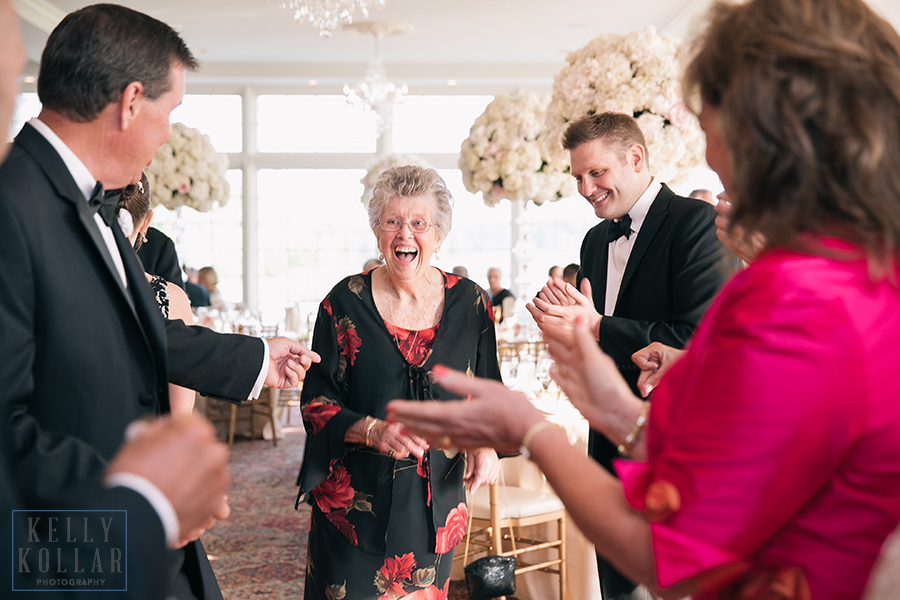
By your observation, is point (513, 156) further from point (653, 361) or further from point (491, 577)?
point (653, 361)

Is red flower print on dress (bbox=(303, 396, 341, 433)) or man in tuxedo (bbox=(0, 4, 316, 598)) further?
red flower print on dress (bbox=(303, 396, 341, 433))

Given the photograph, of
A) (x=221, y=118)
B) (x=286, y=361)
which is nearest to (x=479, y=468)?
(x=286, y=361)

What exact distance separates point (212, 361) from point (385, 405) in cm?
75

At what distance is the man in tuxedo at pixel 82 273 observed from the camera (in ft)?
3.84

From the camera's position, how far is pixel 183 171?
688 centimetres

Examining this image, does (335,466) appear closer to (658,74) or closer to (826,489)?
(826,489)

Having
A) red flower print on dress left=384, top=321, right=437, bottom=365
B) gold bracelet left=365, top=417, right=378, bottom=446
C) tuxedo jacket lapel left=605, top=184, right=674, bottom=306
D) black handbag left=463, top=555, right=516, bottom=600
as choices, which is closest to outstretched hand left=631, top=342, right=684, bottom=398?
tuxedo jacket lapel left=605, top=184, right=674, bottom=306

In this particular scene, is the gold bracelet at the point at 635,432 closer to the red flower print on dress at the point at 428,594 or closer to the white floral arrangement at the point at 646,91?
the red flower print on dress at the point at 428,594

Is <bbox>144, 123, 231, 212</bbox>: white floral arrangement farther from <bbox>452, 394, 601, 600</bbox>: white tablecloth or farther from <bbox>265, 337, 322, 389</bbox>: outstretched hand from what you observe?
<bbox>265, 337, 322, 389</bbox>: outstretched hand

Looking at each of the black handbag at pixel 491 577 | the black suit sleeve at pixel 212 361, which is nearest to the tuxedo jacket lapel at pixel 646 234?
the black handbag at pixel 491 577

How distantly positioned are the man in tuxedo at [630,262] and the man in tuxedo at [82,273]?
1.23m

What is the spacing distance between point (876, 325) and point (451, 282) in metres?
1.86

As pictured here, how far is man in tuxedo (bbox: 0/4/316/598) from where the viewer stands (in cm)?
117

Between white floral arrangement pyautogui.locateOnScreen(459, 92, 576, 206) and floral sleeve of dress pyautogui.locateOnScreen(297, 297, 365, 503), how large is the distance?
9.55 feet
